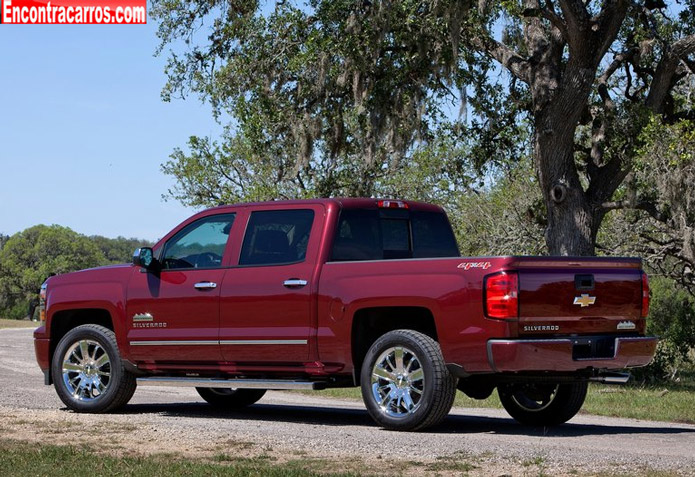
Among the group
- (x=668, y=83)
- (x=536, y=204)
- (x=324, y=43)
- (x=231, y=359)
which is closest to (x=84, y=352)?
(x=231, y=359)

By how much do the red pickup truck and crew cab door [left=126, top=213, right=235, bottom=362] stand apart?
0.01 metres

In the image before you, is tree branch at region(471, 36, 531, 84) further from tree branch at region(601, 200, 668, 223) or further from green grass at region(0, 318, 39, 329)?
green grass at region(0, 318, 39, 329)

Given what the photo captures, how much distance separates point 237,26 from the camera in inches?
857

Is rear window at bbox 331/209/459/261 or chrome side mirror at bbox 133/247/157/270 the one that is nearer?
rear window at bbox 331/209/459/261

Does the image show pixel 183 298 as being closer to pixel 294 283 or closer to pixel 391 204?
pixel 294 283

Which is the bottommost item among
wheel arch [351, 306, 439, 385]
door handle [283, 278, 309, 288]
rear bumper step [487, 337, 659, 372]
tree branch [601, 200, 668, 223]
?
rear bumper step [487, 337, 659, 372]

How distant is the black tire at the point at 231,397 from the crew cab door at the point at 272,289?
1.95 m

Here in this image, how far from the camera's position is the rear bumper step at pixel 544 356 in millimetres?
9336

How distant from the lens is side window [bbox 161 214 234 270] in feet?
37.6

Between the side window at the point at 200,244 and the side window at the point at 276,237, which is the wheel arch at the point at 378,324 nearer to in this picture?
the side window at the point at 276,237

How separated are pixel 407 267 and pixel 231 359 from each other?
2.21 meters

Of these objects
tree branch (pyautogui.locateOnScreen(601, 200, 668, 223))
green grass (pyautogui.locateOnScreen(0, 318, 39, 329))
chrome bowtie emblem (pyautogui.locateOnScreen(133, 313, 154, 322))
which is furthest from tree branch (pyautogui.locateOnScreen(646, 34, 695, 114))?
green grass (pyautogui.locateOnScreen(0, 318, 39, 329))

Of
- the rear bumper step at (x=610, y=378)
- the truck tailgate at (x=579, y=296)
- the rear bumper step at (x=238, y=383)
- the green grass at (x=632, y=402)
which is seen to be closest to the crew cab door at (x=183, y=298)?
the rear bumper step at (x=238, y=383)

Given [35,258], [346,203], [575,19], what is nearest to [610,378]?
[346,203]
